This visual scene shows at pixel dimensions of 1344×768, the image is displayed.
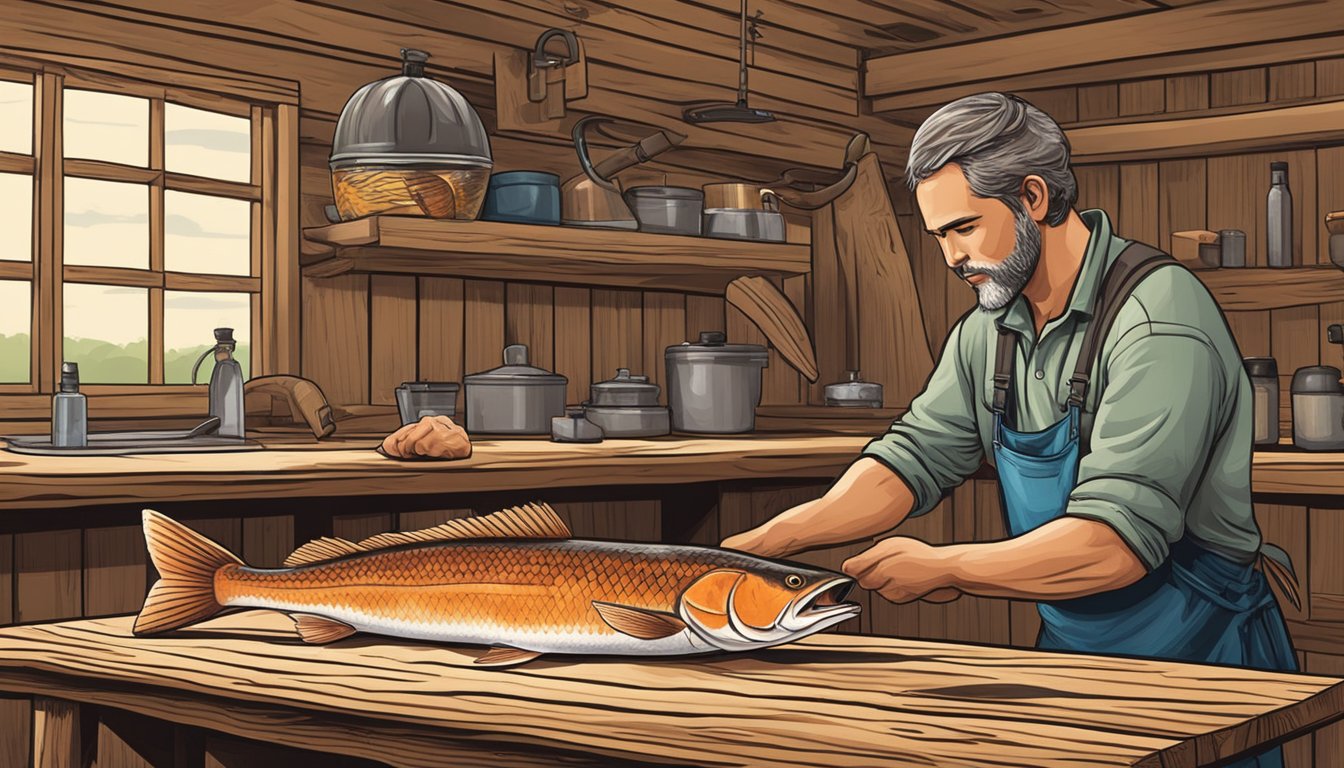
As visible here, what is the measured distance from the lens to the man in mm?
2115

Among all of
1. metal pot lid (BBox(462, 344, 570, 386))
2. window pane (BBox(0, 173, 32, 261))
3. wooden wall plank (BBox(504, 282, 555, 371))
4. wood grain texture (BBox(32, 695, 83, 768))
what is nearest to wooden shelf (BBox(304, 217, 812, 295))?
wooden wall plank (BBox(504, 282, 555, 371))

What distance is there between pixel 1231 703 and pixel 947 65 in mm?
4300

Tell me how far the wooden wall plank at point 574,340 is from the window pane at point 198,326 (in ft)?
3.40

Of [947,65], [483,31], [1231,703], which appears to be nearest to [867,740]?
[1231,703]

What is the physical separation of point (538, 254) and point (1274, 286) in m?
2.58

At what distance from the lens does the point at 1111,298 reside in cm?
239

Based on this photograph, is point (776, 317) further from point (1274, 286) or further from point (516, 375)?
point (1274, 286)

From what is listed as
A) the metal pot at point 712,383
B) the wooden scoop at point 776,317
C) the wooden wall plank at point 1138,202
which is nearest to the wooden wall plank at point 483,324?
the metal pot at point 712,383

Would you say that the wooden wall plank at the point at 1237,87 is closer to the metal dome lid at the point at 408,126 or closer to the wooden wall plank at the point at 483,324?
the wooden wall plank at the point at 483,324

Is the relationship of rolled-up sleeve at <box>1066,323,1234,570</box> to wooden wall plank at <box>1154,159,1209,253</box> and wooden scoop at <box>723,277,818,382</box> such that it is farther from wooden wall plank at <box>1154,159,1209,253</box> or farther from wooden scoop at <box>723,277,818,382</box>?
wooden wall plank at <box>1154,159,1209,253</box>

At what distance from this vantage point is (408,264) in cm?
416

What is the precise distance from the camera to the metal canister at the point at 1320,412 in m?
4.12

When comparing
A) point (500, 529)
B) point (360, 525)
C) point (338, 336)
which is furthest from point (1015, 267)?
point (338, 336)

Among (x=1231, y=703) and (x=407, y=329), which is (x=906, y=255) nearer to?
(x=407, y=329)
